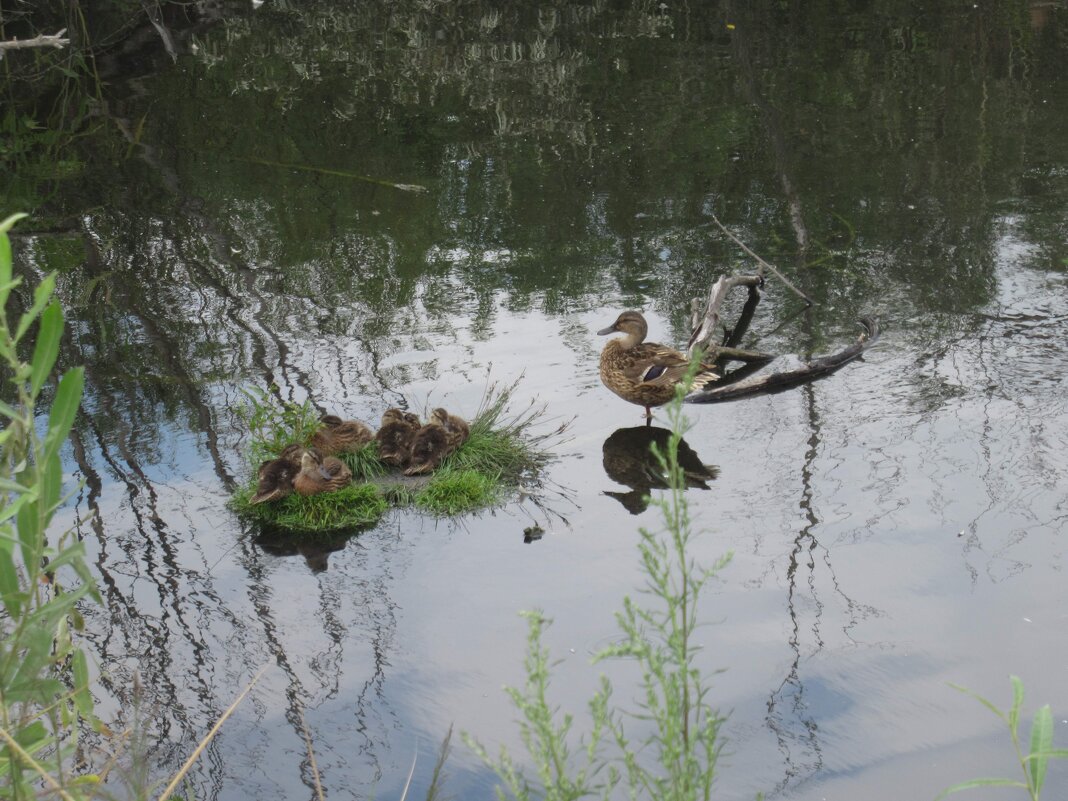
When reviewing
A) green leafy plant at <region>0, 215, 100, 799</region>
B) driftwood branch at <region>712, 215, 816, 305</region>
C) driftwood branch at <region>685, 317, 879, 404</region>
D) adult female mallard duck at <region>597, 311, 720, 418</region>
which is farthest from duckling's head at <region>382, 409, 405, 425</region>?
green leafy plant at <region>0, 215, 100, 799</region>

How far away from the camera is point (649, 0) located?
56.6 ft

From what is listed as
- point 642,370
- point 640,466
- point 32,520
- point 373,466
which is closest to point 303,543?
point 373,466

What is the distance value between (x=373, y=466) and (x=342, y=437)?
0.21 meters

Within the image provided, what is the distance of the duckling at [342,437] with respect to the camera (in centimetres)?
597

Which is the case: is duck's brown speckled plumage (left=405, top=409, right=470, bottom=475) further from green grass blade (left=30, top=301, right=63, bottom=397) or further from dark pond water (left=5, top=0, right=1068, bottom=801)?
green grass blade (left=30, top=301, right=63, bottom=397)

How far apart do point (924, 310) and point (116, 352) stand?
5.05 meters

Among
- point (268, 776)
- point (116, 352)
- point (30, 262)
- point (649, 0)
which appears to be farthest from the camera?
point (649, 0)

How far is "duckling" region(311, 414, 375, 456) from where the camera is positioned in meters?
5.97

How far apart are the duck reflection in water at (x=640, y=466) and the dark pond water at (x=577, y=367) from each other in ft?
0.23

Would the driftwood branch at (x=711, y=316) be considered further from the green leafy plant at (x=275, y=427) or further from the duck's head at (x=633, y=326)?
the green leafy plant at (x=275, y=427)

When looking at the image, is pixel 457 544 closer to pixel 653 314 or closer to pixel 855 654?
pixel 855 654

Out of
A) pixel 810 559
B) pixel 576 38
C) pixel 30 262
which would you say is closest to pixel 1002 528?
pixel 810 559

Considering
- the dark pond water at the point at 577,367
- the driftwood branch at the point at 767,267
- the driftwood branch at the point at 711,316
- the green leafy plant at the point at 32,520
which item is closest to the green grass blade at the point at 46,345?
the green leafy plant at the point at 32,520

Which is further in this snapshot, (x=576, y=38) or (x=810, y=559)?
(x=576, y=38)
